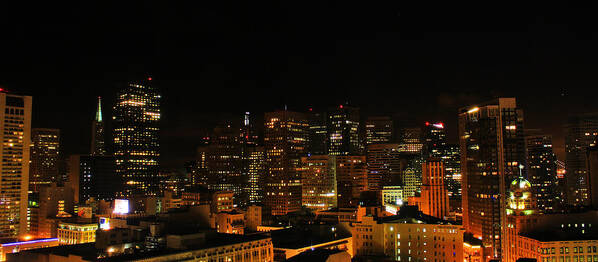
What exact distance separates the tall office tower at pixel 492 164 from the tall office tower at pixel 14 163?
153498 millimetres

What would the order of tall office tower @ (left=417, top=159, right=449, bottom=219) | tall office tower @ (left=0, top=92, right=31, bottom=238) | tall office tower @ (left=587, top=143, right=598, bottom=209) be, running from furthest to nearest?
tall office tower @ (left=417, top=159, right=449, bottom=219), tall office tower @ (left=0, top=92, right=31, bottom=238), tall office tower @ (left=587, top=143, right=598, bottom=209)

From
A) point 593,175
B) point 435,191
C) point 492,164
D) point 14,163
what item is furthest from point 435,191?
point 14,163

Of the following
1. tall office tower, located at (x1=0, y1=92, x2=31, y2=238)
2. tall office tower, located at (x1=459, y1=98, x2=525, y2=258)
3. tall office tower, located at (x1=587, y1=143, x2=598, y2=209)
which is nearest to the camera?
tall office tower, located at (x1=459, y1=98, x2=525, y2=258)

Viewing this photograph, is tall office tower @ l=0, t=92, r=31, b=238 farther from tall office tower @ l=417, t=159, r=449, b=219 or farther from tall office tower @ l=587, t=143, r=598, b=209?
tall office tower @ l=587, t=143, r=598, b=209

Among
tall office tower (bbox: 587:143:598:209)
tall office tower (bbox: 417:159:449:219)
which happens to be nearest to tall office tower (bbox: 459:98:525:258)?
tall office tower (bbox: 417:159:449:219)

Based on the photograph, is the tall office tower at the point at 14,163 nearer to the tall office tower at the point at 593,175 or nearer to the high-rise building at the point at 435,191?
the high-rise building at the point at 435,191

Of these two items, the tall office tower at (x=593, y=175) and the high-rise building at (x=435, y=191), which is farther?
the high-rise building at (x=435, y=191)

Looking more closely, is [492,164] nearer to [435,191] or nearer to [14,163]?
[435,191]

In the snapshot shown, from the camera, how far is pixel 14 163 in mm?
171000

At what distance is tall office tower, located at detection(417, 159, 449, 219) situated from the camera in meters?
168

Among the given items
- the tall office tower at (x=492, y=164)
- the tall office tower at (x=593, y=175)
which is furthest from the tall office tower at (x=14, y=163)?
the tall office tower at (x=593, y=175)

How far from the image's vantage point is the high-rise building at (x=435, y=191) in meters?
168

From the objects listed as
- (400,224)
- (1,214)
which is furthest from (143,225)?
(1,214)

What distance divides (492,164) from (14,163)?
164895 mm
